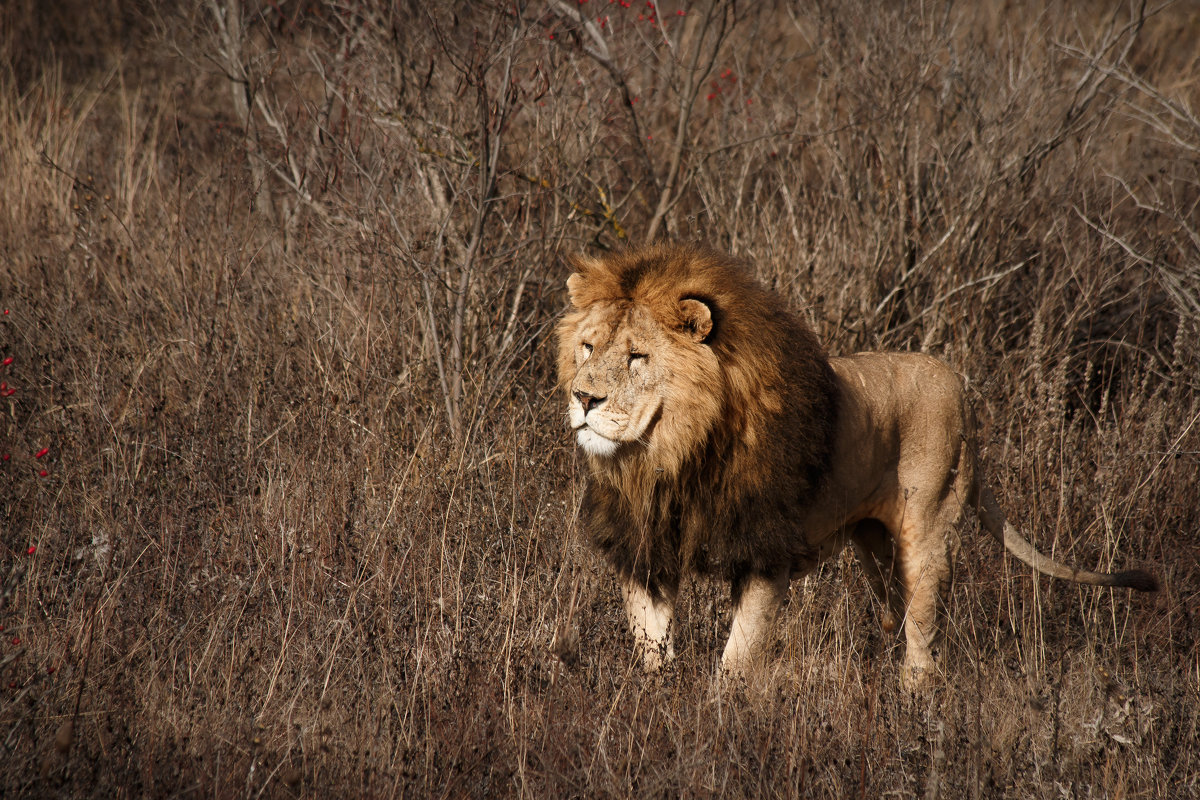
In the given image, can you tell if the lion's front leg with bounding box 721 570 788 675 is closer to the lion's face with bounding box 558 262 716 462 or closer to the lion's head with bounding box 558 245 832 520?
the lion's head with bounding box 558 245 832 520

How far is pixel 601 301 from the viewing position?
11.1 ft

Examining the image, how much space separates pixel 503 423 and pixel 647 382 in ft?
6.47

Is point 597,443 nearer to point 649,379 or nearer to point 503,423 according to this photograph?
point 649,379

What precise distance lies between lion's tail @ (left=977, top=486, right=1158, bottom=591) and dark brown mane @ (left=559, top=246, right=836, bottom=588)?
3.82 ft

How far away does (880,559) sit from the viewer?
14.3 ft

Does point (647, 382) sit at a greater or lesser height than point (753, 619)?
greater

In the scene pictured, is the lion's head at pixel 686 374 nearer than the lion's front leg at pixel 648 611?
Yes

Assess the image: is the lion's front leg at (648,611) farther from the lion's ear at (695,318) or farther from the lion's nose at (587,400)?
the lion's ear at (695,318)

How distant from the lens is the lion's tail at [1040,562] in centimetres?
388

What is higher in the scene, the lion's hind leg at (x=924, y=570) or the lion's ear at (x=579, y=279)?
the lion's ear at (x=579, y=279)

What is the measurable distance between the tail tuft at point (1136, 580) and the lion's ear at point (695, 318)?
201cm

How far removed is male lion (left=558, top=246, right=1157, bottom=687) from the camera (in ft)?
10.7

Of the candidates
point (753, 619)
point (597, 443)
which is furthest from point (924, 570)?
point (597, 443)

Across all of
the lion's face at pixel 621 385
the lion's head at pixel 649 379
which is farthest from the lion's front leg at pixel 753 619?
the lion's face at pixel 621 385
